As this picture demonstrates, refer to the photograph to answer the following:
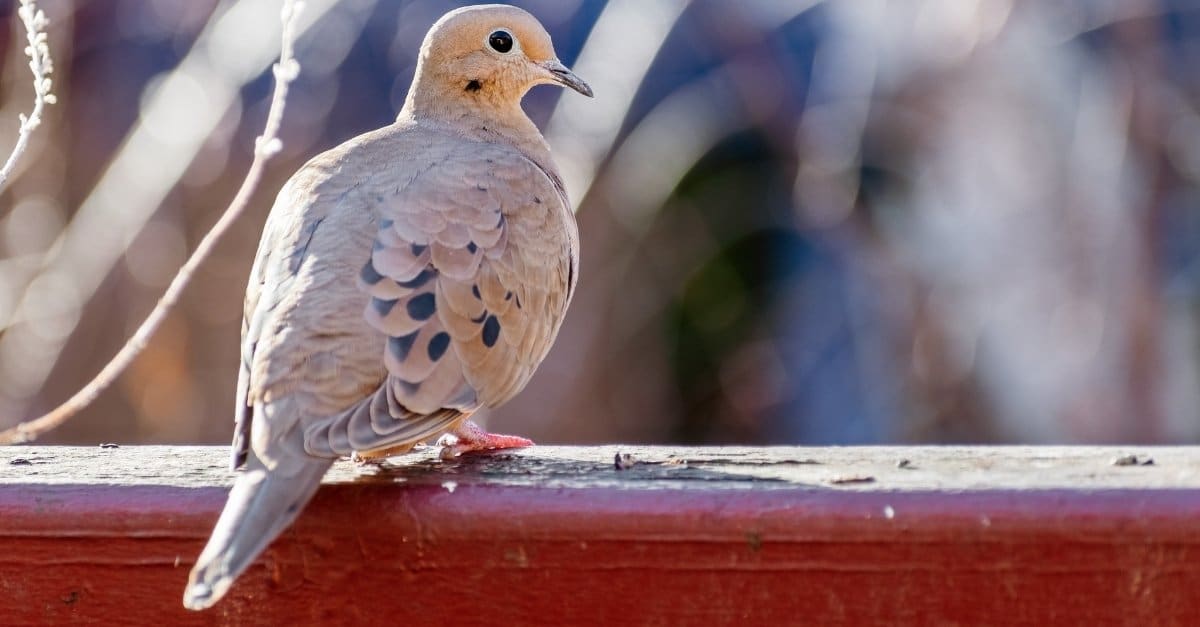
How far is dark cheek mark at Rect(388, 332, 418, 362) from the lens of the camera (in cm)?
204

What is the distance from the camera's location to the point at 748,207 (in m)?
6.04

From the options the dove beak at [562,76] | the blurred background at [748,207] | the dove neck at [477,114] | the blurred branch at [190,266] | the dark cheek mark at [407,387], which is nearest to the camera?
the dark cheek mark at [407,387]

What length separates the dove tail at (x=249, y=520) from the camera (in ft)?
5.07

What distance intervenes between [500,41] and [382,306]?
111cm

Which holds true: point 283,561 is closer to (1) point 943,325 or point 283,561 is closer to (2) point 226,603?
(2) point 226,603

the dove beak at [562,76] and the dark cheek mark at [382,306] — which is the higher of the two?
the dove beak at [562,76]

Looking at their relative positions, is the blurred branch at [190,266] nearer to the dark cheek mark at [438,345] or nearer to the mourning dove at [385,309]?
the mourning dove at [385,309]

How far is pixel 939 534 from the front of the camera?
167 centimetres

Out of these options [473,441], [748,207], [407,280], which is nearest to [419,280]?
[407,280]

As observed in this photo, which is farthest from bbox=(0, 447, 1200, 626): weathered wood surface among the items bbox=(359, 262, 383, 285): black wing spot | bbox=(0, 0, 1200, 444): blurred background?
bbox=(0, 0, 1200, 444): blurred background

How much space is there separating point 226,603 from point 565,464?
51 centimetres

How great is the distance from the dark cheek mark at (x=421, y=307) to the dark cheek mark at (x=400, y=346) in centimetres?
5

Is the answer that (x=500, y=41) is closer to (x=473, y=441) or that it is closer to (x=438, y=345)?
(x=473, y=441)

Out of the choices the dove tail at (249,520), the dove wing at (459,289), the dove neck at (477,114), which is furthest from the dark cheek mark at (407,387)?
the dove neck at (477,114)
